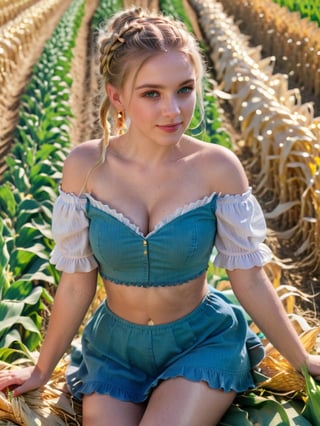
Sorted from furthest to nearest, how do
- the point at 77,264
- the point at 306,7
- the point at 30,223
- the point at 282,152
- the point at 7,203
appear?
the point at 306,7, the point at 282,152, the point at 7,203, the point at 30,223, the point at 77,264

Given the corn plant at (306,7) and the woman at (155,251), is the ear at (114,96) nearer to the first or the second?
the woman at (155,251)

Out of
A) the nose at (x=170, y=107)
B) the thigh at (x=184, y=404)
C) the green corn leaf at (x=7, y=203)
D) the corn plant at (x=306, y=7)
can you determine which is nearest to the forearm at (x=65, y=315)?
the thigh at (x=184, y=404)

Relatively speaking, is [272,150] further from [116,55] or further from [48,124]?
[116,55]

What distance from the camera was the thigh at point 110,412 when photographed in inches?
88.0

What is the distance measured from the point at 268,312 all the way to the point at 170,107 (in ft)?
2.02

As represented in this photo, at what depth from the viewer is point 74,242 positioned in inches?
94.0

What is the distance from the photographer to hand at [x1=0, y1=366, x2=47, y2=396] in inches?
94.6

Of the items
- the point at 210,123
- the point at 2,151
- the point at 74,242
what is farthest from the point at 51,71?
the point at 74,242

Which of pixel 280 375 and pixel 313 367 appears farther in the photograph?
pixel 280 375

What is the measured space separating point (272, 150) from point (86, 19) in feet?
37.5

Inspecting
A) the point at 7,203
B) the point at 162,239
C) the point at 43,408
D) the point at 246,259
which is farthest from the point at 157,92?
the point at 7,203

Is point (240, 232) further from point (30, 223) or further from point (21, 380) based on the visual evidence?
point (30, 223)

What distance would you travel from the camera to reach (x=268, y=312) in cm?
231

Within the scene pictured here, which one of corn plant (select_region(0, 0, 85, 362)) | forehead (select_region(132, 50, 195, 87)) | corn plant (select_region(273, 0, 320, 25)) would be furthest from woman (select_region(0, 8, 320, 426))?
corn plant (select_region(273, 0, 320, 25))
